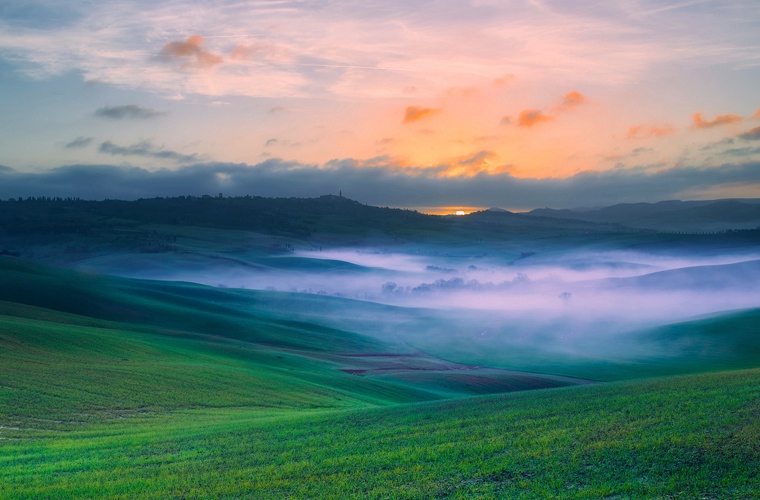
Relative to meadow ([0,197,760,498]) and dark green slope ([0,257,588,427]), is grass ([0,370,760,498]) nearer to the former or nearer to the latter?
meadow ([0,197,760,498])

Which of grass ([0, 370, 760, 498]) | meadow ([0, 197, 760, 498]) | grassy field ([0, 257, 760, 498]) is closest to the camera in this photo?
grass ([0, 370, 760, 498])

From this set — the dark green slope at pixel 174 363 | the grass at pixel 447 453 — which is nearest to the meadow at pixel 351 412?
the grass at pixel 447 453

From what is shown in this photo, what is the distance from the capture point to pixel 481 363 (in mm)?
90562

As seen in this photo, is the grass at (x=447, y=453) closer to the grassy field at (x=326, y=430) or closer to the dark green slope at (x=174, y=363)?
the grassy field at (x=326, y=430)

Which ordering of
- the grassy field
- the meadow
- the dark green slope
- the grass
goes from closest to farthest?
the grass → the grassy field → the meadow → the dark green slope

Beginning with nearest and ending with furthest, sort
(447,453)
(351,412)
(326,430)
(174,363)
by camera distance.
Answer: (447,453), (326,430), (351,412), (174,363)

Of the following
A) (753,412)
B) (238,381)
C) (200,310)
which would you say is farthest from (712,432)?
(200,310)

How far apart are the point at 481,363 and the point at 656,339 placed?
2606 centimetres

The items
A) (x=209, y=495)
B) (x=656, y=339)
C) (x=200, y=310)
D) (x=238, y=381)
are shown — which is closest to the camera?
(x=209, y=495)

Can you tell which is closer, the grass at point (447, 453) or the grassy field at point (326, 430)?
the grass at point (447, 453)

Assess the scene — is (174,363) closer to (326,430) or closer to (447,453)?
(326,430)

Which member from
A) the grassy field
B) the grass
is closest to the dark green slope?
the grassy field

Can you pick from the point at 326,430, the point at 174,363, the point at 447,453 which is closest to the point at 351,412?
the point at 326,430

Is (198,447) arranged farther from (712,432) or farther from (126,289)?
(126,289)
